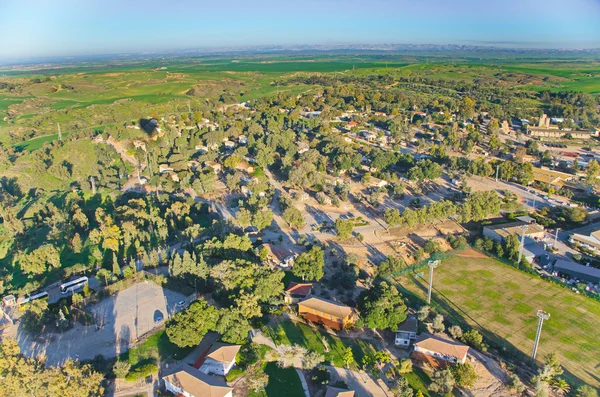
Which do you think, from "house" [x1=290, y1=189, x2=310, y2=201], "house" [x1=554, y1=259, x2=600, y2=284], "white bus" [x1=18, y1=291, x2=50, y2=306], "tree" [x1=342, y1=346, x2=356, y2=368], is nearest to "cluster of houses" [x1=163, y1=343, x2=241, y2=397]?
"tree" [x1=342, y1=346, x2=356, y2=368]

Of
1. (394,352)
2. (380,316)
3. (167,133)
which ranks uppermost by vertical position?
(167,133)

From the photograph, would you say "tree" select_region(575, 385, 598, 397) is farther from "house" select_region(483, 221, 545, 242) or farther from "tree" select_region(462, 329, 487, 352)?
"house" select_region(483, 221, 545, 242)

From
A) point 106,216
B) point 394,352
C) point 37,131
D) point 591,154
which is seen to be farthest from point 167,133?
point 591,154

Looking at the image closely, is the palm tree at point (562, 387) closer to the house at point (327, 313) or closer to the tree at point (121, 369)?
the house at point (327, 313)

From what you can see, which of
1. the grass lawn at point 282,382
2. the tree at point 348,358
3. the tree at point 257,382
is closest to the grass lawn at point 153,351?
the tree at point 257,382

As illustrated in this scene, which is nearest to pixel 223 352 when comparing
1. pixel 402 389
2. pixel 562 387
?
pixel 402 389

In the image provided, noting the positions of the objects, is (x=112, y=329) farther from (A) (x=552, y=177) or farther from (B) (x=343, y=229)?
(A) (x=552, y=177)

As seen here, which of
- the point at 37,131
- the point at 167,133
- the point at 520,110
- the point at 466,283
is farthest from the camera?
the point at 520,110

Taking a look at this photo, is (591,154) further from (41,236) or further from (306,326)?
(41,236)
